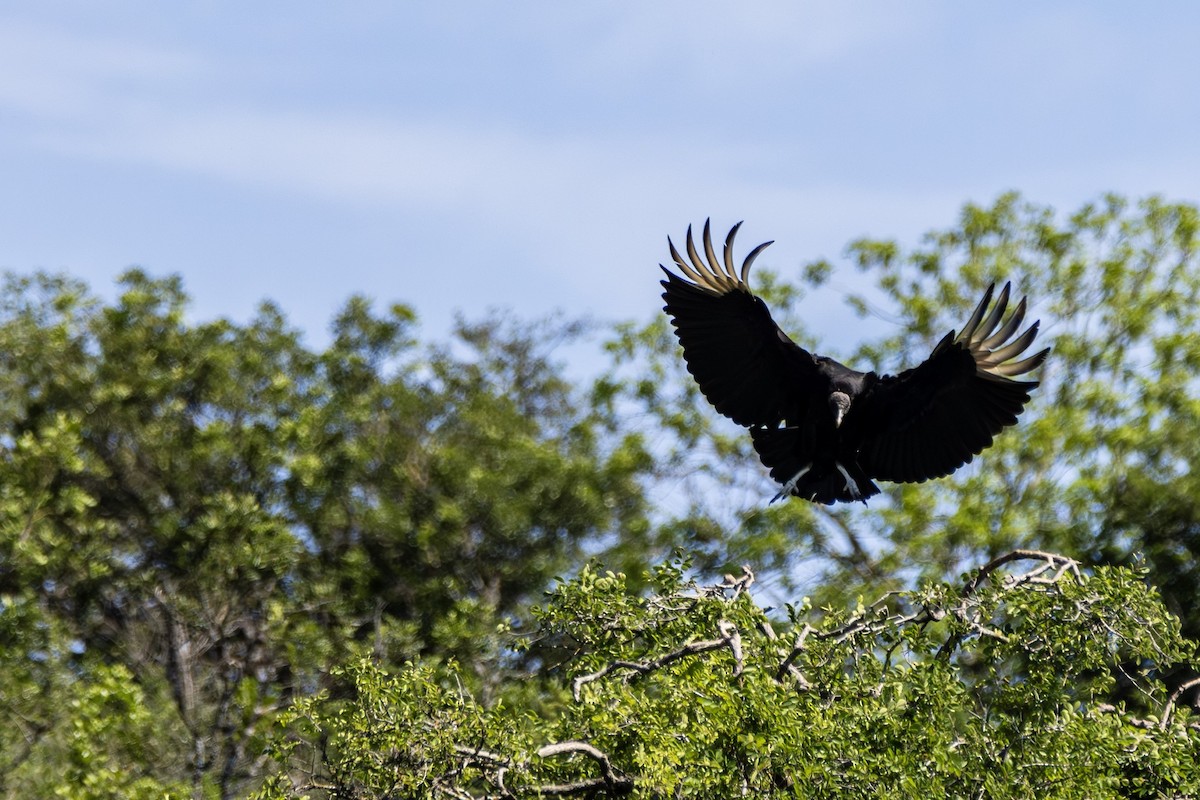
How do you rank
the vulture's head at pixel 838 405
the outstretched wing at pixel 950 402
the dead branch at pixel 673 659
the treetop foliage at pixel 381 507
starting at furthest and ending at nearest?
Result: the treetop foliage at pixel 381 507 → the vulture's head at pixel 838 405 → the outstretched wing at pixel 950 402 → the dead branch at pixel 673 659

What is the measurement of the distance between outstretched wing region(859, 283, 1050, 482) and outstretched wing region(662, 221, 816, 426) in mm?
450

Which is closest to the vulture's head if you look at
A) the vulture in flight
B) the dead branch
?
the vulture in flight

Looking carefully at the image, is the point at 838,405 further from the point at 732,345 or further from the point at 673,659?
the point at 673,659

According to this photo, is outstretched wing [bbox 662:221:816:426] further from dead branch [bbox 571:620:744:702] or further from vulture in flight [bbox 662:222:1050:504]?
dead branch [bbox 571:620:744:702]

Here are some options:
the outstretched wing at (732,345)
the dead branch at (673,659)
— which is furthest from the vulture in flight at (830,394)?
the dead branch at (673,659)

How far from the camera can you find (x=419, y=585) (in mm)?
15859

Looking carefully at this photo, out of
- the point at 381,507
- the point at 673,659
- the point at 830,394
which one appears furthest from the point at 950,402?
the point at 381,507

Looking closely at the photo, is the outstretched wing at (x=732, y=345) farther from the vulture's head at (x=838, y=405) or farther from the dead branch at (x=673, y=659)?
the dead branch at (x=673, y=659)

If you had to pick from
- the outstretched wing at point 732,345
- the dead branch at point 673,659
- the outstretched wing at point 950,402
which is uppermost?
the outstretched wing at point 732,345

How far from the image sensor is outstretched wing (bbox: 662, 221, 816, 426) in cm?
750

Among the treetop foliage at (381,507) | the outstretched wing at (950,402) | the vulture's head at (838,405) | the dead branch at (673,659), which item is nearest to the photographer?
the dead branch at (673,659)

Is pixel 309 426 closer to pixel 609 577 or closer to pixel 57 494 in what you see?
pixel 57 494

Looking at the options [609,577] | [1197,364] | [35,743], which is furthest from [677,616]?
[1197,364]

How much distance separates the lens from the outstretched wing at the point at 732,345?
7504 mm
